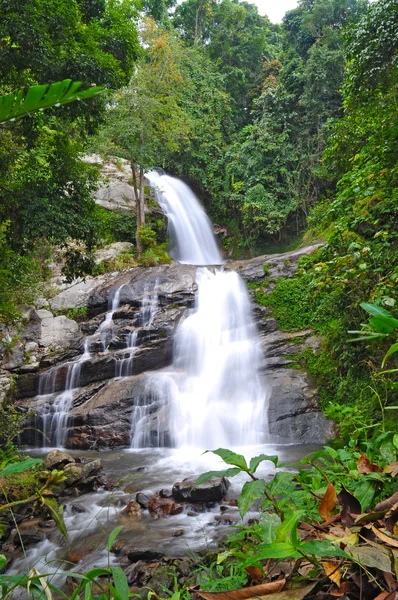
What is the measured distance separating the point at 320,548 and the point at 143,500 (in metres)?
4.39

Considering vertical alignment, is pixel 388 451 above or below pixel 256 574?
above

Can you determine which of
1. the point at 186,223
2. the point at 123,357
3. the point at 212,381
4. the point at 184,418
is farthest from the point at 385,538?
the point at 186,223

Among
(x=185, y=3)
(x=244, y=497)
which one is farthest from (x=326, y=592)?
(x=185, y=3)

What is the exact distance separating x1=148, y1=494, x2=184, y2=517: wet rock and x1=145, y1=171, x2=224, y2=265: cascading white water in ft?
45.3

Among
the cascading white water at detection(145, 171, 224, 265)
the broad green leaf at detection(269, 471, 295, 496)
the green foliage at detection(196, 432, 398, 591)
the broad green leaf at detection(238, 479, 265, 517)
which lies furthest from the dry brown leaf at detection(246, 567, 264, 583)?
the cascading white water at detection(145, 171, 224, 265)

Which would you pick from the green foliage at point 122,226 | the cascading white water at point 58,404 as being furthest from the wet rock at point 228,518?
the green foliage at point 122,226

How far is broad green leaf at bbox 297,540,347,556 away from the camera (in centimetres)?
103

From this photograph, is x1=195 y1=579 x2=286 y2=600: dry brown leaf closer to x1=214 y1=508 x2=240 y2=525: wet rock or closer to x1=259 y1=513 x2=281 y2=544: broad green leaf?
x1=259 y1=513 x2=281 y2=544: broad green leaf

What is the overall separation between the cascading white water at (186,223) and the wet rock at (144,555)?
49.5 ft

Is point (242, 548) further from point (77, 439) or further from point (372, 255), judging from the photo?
point (77, 439)

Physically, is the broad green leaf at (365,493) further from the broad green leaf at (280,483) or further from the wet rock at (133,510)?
the wet rock at (133,510)

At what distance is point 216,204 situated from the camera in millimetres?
21016

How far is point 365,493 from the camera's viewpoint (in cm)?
139

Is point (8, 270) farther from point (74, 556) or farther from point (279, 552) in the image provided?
point (279, 552)
